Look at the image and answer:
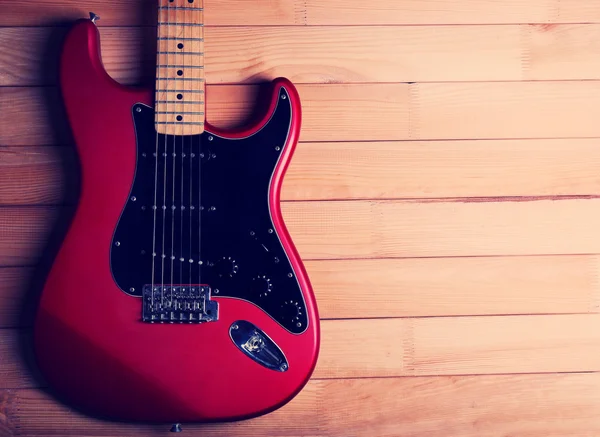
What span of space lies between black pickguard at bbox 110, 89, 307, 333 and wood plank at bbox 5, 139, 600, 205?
0.48 ft

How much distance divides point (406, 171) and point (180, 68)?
1.67 feet

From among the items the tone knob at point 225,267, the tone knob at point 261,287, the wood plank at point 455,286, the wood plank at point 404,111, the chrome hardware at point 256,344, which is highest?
the wood plank at point 404,111

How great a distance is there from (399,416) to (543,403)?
31cm

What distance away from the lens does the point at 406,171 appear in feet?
3.71

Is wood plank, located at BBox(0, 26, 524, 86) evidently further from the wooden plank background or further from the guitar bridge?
the guitar bridge

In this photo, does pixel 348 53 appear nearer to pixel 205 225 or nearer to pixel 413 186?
pixel 413 186

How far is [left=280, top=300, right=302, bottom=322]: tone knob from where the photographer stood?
0.98m

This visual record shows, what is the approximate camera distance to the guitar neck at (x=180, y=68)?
39.0 inches

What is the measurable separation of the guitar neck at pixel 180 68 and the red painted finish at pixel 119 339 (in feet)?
0.14

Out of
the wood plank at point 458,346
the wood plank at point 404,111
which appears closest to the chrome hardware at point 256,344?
the wood plank at point 458,346

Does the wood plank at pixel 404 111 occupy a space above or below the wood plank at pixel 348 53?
below

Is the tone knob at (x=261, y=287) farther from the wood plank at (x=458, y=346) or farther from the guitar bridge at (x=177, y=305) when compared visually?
the wood plank at (x=458, y=346)

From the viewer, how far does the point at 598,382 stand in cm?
113

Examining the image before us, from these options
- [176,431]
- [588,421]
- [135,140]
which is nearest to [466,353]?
[588,421]
